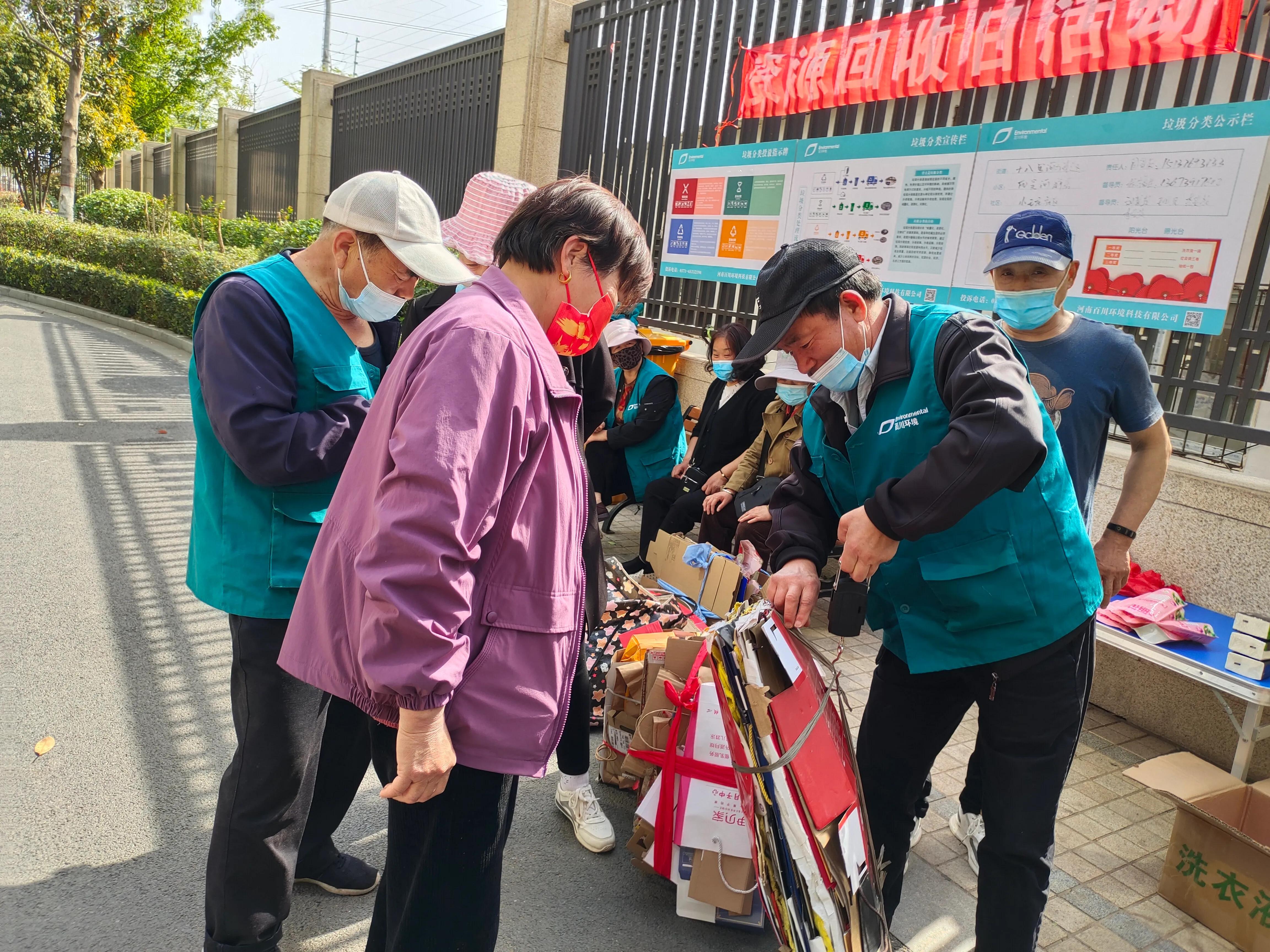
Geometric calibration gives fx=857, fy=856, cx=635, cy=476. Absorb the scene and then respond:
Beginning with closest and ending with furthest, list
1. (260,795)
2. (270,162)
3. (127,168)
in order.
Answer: (260,795), (270,162), (127,168)

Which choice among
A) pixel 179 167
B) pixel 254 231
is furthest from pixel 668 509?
pixel 179 167

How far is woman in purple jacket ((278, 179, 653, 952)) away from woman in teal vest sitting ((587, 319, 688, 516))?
3.77 m

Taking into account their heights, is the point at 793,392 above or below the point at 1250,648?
above

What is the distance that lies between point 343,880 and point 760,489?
2935 millimetres

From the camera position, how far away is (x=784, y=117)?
639 cm

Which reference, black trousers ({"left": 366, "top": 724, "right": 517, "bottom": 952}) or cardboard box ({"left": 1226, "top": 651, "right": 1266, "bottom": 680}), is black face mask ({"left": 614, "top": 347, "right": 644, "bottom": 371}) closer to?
cardboard box ({"left": 1226, "top": 651, "right": 1266, "bottom": 680})

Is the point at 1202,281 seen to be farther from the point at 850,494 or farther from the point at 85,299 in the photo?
the point at 85,299

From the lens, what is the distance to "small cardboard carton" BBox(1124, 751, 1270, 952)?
8.50ft

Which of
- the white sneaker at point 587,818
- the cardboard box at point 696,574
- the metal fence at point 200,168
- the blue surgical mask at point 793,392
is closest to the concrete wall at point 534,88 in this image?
the blue surgical mask at point 793,392

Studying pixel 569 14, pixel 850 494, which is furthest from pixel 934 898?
pixel 569 14

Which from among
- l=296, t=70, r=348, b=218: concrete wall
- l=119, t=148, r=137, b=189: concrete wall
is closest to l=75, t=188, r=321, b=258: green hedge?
l=296, t=70, r=348, b=218: concrete wall

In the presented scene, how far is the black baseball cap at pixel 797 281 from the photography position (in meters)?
1.89

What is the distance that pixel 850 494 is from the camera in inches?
88.1

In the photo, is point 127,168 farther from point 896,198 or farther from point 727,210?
point 896,198
